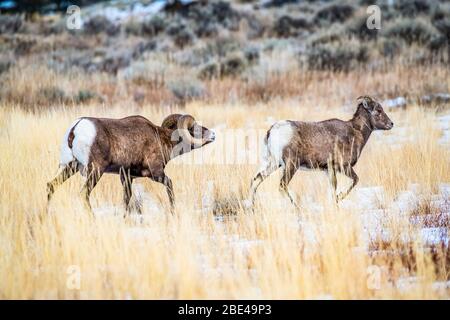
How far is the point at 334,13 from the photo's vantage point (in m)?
30.0

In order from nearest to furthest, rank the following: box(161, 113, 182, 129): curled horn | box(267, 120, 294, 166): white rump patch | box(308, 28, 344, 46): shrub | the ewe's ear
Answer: box(267, 120, 294, 166): white rump patch, box(161, 113, 182, 129): curled horn, the ewe's ear, box(308, 28, 344, 46): shrub

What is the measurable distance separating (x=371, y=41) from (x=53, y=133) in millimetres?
14125

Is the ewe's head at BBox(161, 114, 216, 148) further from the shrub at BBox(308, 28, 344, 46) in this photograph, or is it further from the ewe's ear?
the shrub at BBox(308, 28, 344, 46)

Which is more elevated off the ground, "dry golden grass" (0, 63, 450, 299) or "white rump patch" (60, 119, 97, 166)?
"white rump patch" (60, 119, 97, 166)

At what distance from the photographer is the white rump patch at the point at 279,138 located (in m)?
8.26

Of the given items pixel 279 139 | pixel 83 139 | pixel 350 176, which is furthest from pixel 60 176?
pixel 350 176

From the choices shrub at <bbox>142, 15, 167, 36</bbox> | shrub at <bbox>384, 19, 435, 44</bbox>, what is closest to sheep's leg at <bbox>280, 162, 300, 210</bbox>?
shrub at <bbox>384, 19, 435, 44</bbox>

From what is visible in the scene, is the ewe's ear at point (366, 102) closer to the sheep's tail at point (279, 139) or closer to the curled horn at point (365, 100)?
the curled horn at point (365, 100)

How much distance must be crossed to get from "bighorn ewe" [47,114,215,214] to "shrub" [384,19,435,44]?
1500 cm

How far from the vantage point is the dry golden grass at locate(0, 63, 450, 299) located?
5391 millimetres

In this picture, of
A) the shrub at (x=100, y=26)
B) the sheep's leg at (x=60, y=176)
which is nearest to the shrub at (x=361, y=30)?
the shrub at (x=100, y=26)

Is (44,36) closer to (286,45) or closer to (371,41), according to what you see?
(286,45)
